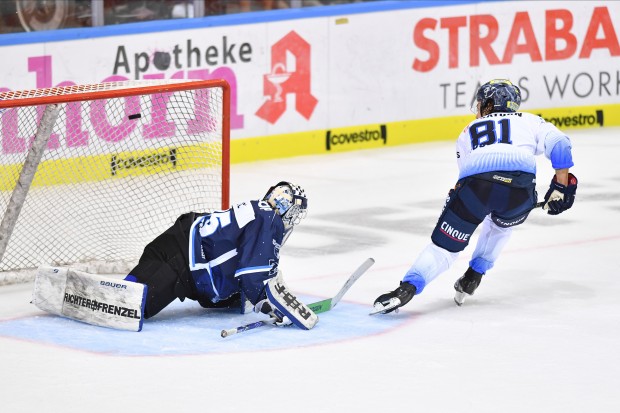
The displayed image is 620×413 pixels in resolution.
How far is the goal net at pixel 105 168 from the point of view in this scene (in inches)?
255

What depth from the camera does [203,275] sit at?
555 centimetres

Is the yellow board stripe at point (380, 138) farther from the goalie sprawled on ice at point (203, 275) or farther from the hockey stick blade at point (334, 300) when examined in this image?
the goalie sprawled on ice at point (203, 275)

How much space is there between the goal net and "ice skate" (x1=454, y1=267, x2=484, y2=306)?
1.29 meters

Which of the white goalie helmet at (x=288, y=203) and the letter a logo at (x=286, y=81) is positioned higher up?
the letter a logo at (x=286, y=81)

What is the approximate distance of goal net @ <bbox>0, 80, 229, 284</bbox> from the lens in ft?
21.2

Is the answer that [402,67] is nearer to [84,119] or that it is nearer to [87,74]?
[87,74]

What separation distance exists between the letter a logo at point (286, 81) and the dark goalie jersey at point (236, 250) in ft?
14.7

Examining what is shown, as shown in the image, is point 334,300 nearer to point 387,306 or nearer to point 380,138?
point 387,306

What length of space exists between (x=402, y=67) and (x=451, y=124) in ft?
2.09

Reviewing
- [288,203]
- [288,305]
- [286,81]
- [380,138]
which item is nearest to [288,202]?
[288,203]

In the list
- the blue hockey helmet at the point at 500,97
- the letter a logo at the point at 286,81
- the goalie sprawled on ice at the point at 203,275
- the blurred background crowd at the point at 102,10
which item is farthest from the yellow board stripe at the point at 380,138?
the goalie sprawled on ice at the point at 203,275

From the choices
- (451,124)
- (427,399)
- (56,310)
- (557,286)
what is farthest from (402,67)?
(427,399)

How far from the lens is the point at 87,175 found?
722 cm

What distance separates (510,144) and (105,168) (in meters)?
2.37
